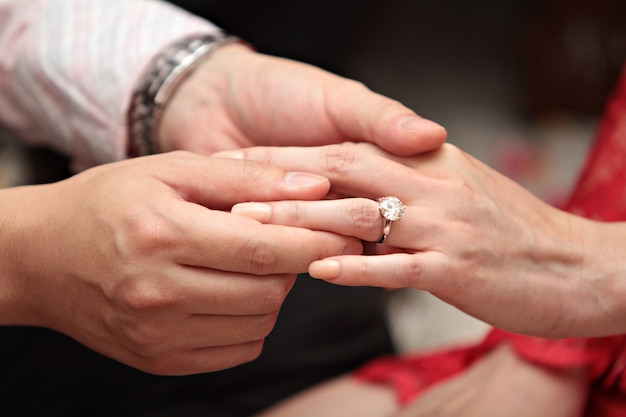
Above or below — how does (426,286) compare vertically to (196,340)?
above

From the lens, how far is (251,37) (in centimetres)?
167

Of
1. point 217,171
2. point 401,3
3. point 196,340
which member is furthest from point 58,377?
point 401,3

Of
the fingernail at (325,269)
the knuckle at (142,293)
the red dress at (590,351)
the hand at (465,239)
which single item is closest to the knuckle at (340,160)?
the hand at (465,239)

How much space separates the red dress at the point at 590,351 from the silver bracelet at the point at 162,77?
1.80 feet

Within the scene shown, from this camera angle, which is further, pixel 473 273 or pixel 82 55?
pixel 82 55

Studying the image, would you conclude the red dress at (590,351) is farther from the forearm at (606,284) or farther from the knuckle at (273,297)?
the knuckle at (273,297)

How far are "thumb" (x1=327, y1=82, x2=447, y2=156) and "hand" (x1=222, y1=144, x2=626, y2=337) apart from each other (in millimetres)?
24

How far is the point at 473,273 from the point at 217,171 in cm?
33

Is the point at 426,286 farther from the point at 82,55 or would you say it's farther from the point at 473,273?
the point at 82,55

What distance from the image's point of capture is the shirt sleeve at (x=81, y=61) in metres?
1.03

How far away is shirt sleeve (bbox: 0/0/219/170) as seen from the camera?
103 cm

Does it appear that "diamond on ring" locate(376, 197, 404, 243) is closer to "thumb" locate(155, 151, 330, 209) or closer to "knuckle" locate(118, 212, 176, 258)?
"thumb" locate(155, 151, 330, 209)

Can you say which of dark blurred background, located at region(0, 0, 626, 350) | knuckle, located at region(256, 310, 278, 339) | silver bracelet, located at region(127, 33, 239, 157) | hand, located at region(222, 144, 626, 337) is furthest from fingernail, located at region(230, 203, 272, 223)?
dark blurred background, located at region(0, 0, 626, 350)

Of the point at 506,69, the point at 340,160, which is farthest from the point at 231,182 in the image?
the point at 506,69
